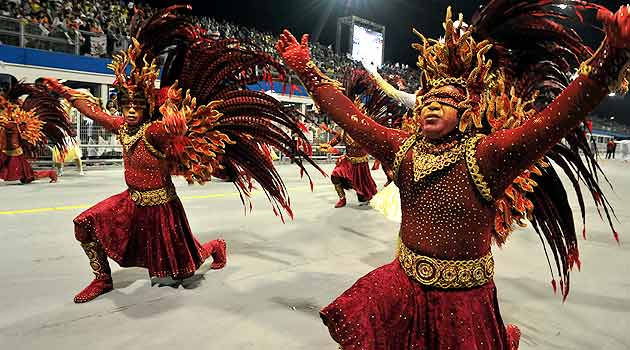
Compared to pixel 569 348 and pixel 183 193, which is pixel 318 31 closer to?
pixel 183 193

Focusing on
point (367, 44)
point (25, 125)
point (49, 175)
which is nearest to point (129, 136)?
point (25, 125)

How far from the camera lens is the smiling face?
164 centimetres

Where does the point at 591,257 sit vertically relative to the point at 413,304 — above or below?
below

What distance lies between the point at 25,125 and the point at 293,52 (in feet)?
22.8

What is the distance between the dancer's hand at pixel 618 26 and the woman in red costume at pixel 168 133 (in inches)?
74.2

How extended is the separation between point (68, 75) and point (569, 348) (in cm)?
1221

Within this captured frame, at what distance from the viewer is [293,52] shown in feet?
6.59

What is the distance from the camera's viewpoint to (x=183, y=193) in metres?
7.45

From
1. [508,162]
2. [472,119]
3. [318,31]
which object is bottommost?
[508,162]

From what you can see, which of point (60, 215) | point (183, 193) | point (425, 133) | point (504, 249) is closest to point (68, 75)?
point (183, 193)

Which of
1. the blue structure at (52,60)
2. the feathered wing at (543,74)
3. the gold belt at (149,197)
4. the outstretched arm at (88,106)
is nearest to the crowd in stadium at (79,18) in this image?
the blue structure at (52,60)

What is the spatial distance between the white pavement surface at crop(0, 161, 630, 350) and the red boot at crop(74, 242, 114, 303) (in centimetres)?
6

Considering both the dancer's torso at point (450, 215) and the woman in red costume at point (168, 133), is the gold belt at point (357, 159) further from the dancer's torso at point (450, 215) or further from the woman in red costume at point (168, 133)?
the dancer's torso at point (450, 215)

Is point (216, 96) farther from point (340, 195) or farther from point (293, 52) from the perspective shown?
A: point (340, 195)
